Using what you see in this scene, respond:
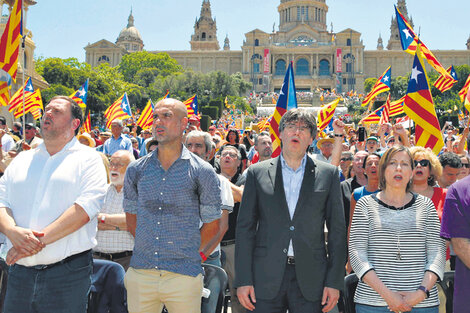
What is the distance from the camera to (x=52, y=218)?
3.29m

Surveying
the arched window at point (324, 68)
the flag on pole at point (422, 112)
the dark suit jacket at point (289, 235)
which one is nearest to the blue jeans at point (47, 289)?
the dark suit jacket at point (289, 235)

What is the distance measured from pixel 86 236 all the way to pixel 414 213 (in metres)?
2.20

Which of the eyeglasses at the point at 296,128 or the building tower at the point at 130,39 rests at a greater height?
the building tower at the point at 130,39

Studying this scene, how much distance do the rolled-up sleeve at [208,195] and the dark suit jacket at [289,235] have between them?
0.18m

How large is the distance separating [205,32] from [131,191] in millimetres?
100675

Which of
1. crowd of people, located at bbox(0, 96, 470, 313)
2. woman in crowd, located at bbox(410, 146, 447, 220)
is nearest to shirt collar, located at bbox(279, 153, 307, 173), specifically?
crowd of people, located at bbox(0, 96, 470, 313)

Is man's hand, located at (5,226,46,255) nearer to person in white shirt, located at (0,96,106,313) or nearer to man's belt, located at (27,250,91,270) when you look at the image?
person in white shirt, located at (0,96,106,313)

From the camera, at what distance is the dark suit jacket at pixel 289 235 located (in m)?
3.20

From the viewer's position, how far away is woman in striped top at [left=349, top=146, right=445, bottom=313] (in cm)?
324

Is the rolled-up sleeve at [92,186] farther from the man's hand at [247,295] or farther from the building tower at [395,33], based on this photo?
the building tower at [395,33]

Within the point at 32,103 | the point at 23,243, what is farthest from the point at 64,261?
the point at 32,103

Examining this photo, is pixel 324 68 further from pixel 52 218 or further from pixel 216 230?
pixel 52 218

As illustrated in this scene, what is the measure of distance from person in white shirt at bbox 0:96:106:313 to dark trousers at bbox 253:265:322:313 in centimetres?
120

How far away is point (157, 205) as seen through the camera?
→ 3.23m
